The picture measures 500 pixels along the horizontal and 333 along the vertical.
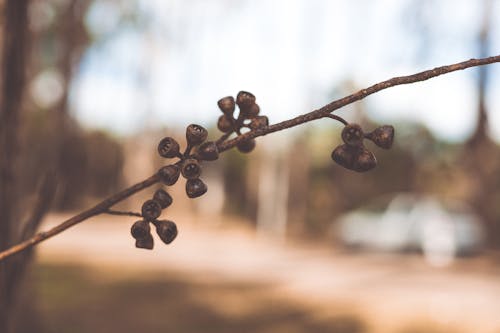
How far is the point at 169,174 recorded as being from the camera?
74 cm

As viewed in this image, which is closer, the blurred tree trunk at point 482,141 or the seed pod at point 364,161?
the seed pod at point 364,161

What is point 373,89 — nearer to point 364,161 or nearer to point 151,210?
point 364,161

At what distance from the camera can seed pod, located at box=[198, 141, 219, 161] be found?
745 millimetres

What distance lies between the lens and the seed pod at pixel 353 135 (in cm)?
73

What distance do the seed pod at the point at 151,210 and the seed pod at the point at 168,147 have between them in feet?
0.23

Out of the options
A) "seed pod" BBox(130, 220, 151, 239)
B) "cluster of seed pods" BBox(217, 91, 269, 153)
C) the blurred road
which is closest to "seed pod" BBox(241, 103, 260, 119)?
"cluster of seed pods" BBox(217, 91, 269, 153)

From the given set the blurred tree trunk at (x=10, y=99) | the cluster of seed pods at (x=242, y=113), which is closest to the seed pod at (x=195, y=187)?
the cluster of seed pods at (x=242, y=113)

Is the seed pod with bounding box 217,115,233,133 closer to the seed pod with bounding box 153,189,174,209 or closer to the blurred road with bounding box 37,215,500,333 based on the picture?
the seed pod with bounding box 153,189,174,209

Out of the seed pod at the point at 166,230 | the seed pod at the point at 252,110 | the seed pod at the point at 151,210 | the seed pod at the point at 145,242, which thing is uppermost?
the seed pod at the point at 252,110

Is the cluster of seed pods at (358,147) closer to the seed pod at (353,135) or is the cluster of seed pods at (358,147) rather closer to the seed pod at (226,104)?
the seed pod at (353,135)

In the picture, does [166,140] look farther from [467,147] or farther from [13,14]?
[467,147]

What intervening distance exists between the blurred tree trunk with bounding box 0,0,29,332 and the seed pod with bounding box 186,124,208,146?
747 millimetres

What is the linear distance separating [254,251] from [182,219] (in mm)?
10431

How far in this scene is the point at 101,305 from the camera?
6.89 metres
